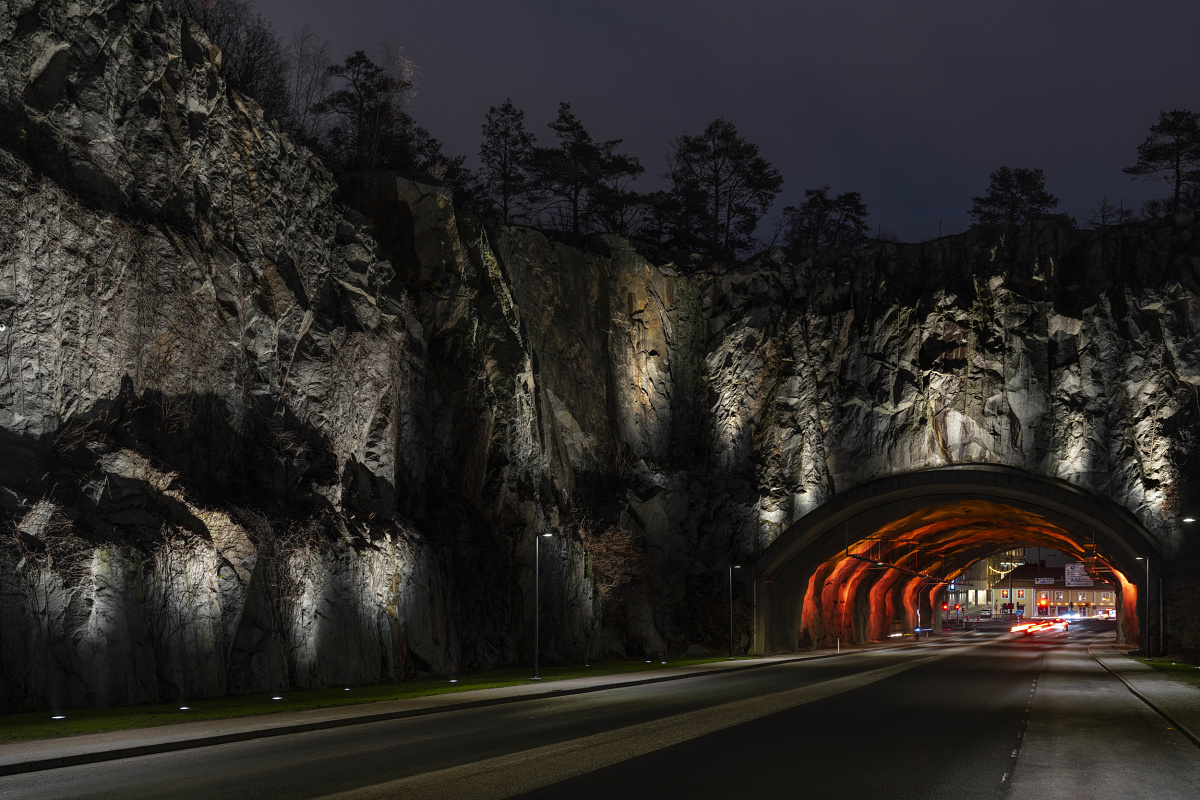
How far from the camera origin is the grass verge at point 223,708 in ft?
68.7

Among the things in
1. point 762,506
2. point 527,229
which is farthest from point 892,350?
point 527,229

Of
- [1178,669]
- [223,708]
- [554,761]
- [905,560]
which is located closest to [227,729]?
[223,708]

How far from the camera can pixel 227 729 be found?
2022 cm

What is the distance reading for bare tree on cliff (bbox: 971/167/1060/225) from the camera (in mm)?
82125

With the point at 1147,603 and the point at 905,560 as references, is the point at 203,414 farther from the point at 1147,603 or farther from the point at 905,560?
the point at 905,560

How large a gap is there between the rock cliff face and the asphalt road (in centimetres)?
1007

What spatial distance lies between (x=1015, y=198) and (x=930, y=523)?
90.4ft

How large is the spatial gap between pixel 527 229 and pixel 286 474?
90.9ft

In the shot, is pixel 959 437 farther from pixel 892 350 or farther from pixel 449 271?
pixel 449 271

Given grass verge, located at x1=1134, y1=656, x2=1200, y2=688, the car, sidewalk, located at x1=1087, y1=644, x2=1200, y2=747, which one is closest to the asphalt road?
sidewalk, located at x1=1087, y1=644, x2=1200, y2=747

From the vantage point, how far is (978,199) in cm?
8525

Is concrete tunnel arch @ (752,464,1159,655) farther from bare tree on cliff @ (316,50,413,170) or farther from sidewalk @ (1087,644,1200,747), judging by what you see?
bare tree on cliff @ (316,50,413,170)

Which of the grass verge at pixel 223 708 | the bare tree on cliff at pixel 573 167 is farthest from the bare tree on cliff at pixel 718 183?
the grass verge at pixel 223 708

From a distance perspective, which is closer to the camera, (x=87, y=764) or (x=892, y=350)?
(x=87, y=764)
